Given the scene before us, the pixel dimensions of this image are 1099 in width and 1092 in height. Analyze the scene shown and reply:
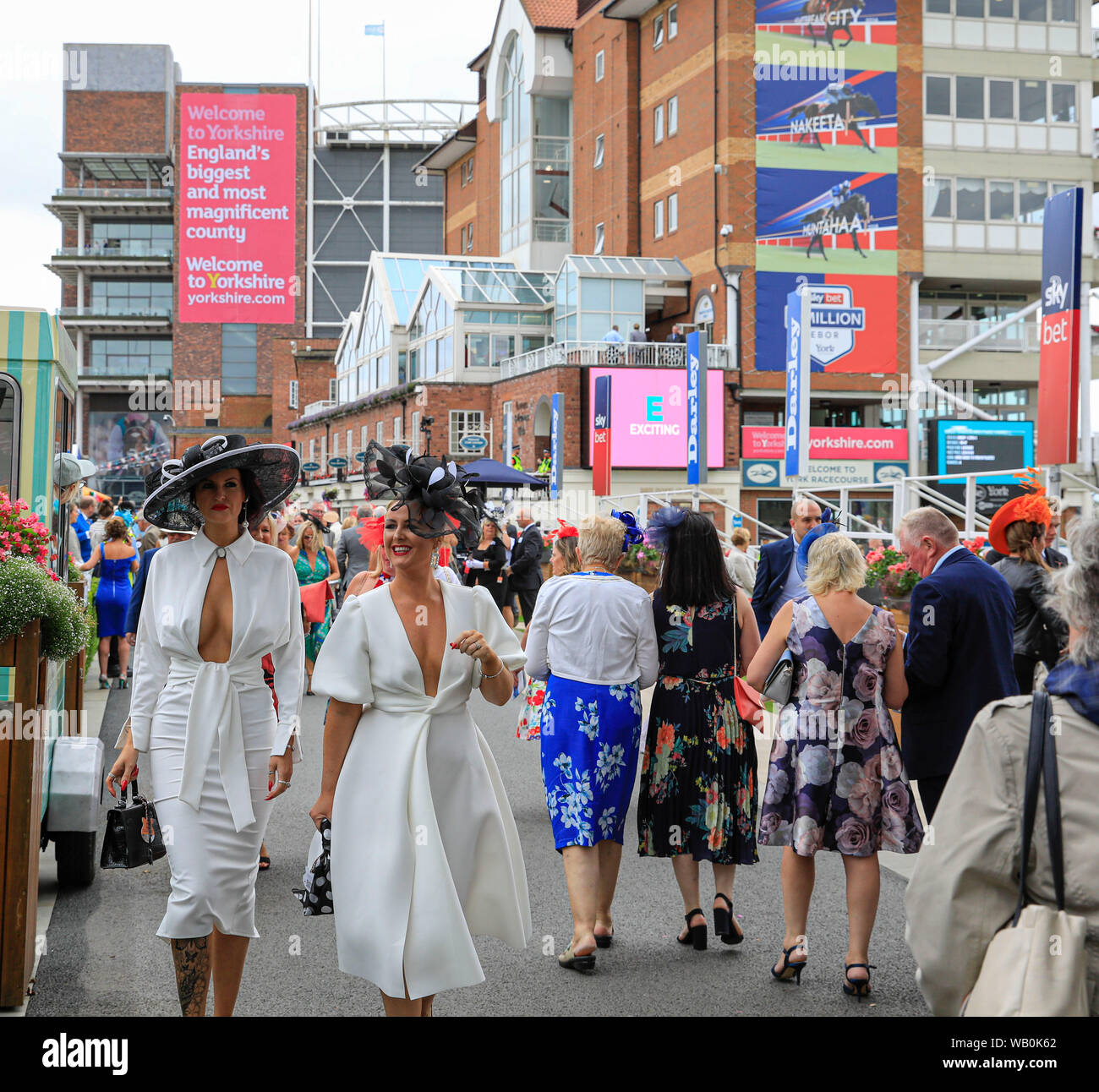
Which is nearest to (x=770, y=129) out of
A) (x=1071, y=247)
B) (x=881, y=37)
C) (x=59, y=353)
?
(x=881, y=37)

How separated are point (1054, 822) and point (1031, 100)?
42790 millimetres

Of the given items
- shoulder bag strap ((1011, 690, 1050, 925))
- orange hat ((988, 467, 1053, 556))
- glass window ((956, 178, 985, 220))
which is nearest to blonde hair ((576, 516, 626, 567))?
orange hat ((988, 467, 1053, 556))

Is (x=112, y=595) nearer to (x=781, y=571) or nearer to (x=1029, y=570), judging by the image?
(x=781, y=571)

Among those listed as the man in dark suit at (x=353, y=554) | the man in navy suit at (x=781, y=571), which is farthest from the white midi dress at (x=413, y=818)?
the man in dark suit at (x=353, y=554)

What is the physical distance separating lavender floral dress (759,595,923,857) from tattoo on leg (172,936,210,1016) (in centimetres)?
236

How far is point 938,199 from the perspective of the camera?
39.5 meters

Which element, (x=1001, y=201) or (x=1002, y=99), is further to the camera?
(x=1001, y=201)

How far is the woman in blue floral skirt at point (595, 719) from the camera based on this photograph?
5.36 meters

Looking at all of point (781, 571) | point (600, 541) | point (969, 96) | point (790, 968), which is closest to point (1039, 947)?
point (790, 968)

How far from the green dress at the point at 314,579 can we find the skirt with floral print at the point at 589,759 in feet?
23.9

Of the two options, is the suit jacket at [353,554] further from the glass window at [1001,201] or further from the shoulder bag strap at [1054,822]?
the glass window at [1001,201]

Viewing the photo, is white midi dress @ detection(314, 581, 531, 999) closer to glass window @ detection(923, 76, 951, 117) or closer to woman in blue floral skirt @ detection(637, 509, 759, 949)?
woman in blue floral skirt @ detection(637, 509, 759, 949)

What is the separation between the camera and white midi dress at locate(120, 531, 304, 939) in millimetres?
3969

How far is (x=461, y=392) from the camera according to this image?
144 feet
